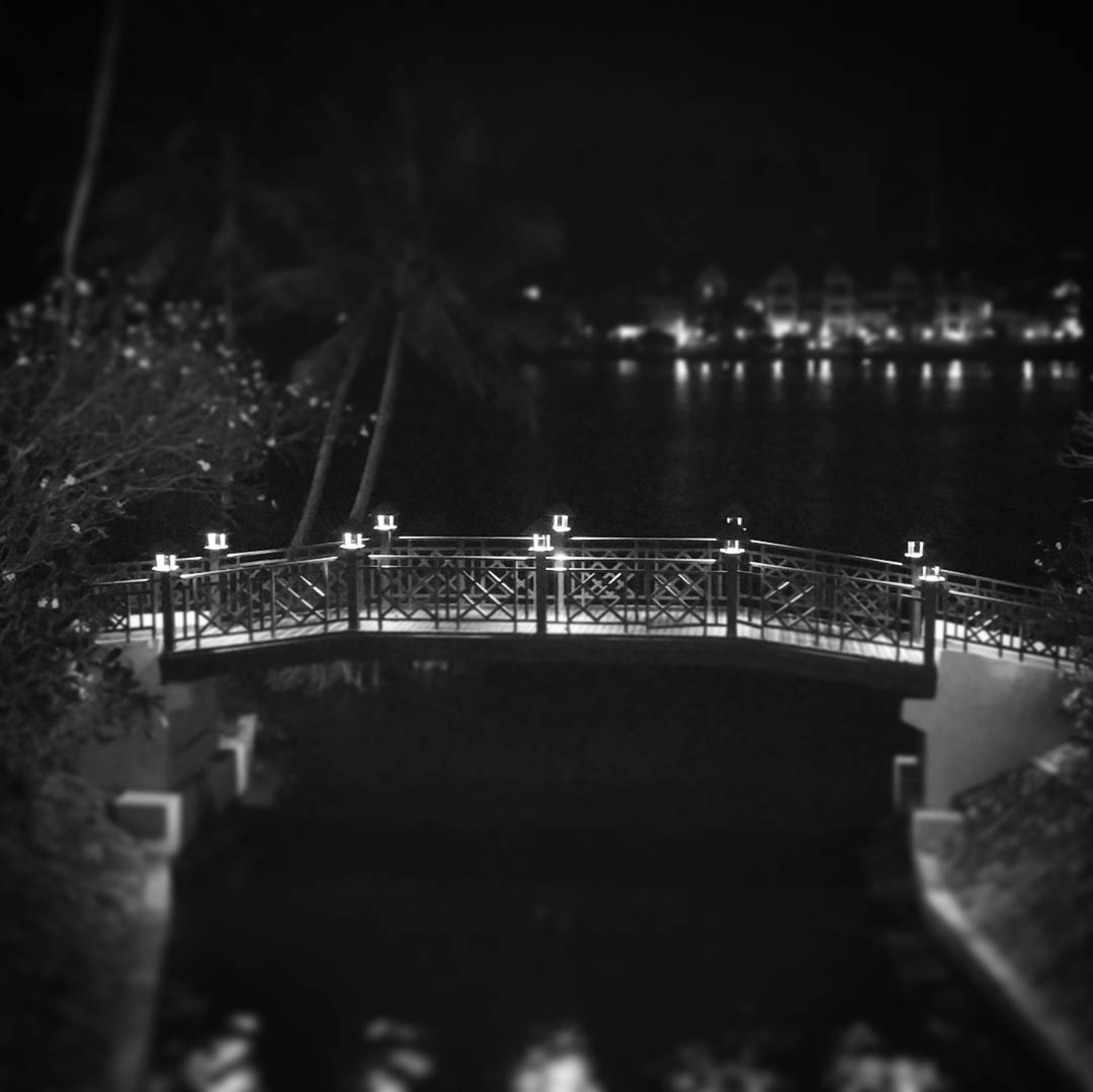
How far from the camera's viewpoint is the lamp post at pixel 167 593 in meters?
13.0

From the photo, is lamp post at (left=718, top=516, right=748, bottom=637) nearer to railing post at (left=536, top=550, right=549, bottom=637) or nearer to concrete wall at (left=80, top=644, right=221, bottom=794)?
railing post at (left=536, top=550, right=549, bottom=637)

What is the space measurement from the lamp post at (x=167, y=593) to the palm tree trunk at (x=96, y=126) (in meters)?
7.32

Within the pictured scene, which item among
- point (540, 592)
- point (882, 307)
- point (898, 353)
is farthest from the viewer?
point (898, 353)

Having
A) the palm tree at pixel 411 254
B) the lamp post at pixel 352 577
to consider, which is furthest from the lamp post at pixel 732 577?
the palm tree at pixel 411 254

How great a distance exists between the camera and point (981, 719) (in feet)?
41.2

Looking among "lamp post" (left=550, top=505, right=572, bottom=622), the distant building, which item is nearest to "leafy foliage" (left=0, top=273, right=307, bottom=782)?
"lamp post" (left=550, top=505, right=572, bottom=622)

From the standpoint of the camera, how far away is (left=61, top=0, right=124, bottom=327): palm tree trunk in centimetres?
1939

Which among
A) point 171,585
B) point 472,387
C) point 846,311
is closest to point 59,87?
point 171,585

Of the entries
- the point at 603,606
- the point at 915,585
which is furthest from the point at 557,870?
the point at 915,585

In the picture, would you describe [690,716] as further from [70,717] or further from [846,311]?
[846,311]

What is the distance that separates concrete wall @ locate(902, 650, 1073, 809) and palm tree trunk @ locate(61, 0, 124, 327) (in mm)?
11775

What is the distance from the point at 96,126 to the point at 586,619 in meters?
10.9

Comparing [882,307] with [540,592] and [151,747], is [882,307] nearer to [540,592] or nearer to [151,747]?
[540,592]

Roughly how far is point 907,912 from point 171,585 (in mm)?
6319
